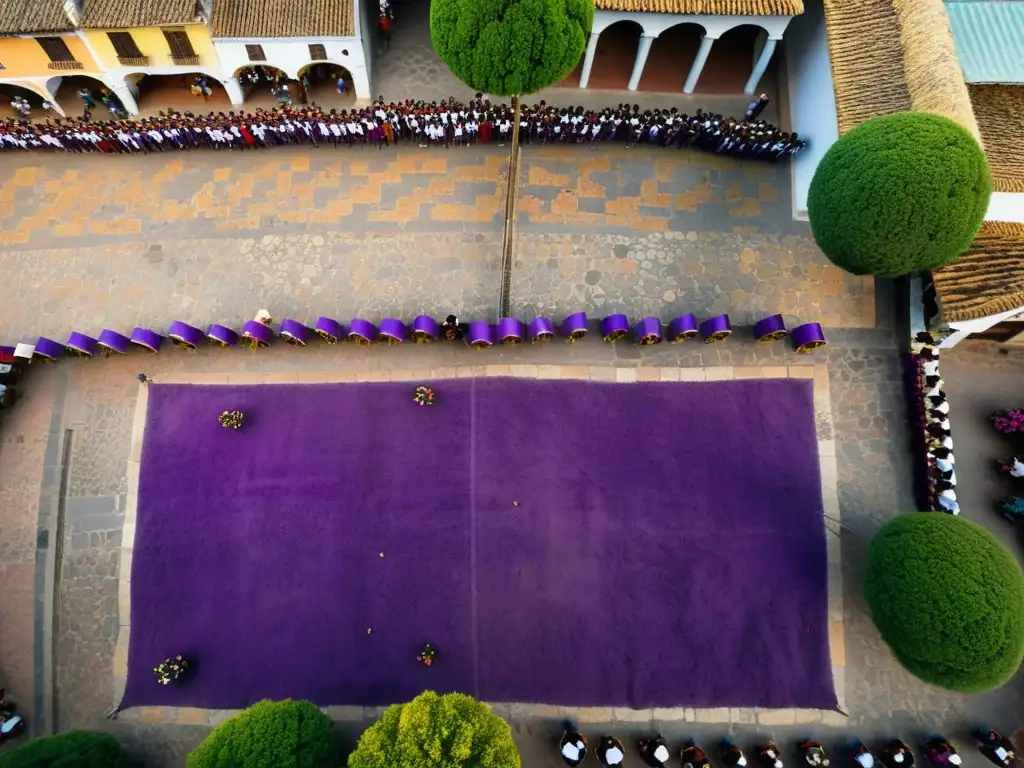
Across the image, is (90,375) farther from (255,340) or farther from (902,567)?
(902,567)

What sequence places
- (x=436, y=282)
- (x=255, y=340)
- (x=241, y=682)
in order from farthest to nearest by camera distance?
(x=436, y=282) → (x=255, y=340) → (x=241, y=682)

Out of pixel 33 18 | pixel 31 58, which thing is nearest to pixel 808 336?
pixel 33 18

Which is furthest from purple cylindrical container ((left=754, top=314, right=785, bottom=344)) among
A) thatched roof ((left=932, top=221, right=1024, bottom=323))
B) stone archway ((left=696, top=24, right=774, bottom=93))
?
stone archway ((left=696, top=24, right=774, bottom=93))

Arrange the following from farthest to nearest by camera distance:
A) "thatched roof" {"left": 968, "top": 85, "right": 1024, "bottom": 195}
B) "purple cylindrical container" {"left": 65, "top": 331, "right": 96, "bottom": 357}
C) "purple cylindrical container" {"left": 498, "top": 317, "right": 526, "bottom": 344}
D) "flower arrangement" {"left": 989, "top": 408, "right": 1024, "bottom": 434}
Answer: "flower arrangement" {"left": 989, "top": 408, "right": 1024, "bottom": 434}
"purple cylindrical container" {"left": 65, "top": 331, "right": 96, "bottom": 357}
"purple cylindrical container" {"left": 498, "top": 317, "right": 526, "bottom": 344}
"thatched roof" {"left": 968, "top": 85, "right": 1024, "bottom": 195}

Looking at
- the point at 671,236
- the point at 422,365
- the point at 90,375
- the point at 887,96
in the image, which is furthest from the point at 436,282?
the point at 887,96

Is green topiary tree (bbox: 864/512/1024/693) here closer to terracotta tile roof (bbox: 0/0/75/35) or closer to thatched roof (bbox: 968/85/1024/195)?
thatched roof (bbox: 968/85/1024/195)

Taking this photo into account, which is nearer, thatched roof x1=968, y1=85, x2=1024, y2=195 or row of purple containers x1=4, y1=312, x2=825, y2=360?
thatched roof x1=968, y1=85, x2=1024, y2=195

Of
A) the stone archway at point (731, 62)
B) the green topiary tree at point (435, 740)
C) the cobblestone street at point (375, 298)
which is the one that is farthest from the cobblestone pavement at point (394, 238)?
the green topiary tree at point (435, 740)
